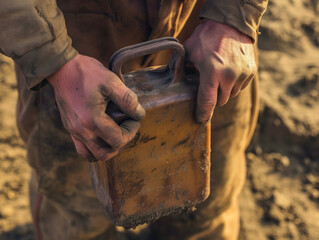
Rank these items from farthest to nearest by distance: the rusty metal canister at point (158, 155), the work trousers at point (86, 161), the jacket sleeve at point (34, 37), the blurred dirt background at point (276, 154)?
the blurred dirt background at point (276, 154) → the work trousers at point (86, 161) → the rusty metal canister at point (158, 155) → the jacket sleeve at point (34, 37)

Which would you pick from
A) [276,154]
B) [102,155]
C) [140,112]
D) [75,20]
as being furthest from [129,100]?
[276,154]

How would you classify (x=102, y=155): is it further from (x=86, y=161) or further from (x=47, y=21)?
(x=86, y=161)

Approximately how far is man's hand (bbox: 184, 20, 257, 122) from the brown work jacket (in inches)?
1.3

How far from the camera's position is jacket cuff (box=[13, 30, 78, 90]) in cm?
91

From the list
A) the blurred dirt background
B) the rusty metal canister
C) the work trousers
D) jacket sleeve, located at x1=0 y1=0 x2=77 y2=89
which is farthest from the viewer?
the blurred dirt background

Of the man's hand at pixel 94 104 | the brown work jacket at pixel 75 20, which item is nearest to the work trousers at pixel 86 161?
the brown work jacket at pixel 75 20

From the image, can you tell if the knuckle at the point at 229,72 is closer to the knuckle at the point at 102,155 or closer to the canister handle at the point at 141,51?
the canister handle at the point at 141,51

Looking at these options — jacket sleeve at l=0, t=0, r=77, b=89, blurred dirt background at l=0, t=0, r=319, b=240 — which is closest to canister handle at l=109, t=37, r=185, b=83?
jacket sleeve at l=0, t=0, r=77, b=89

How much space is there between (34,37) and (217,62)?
43cm

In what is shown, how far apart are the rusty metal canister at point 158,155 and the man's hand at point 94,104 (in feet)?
0.13

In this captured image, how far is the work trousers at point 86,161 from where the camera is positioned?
1.16 m

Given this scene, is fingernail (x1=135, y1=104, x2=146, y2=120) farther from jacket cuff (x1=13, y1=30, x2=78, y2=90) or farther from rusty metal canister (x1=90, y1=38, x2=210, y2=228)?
jacket cuff (x1=13, y1=30, x2=78, y2=90)

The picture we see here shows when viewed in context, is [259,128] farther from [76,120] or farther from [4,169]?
[76,120]

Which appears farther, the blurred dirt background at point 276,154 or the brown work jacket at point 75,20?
the blurred dirt background at point 276,154
